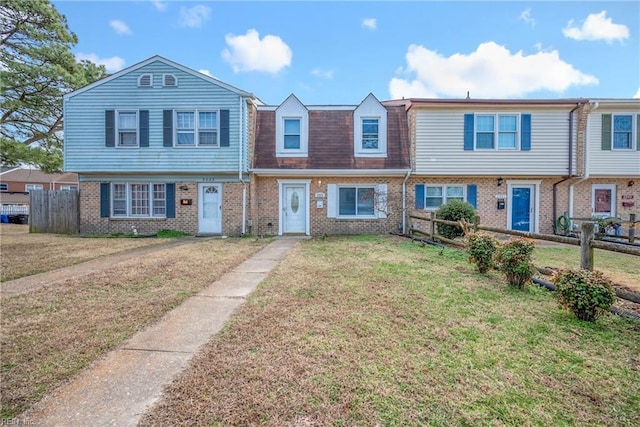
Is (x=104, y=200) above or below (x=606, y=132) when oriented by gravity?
below

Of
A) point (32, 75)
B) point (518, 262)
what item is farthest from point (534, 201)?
point (32, 75)

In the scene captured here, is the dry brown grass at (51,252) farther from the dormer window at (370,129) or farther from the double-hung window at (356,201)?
the dormer window at (370,129)

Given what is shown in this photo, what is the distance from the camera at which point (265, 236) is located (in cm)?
1347

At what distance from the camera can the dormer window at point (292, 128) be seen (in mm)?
13742

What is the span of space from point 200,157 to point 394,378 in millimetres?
12274

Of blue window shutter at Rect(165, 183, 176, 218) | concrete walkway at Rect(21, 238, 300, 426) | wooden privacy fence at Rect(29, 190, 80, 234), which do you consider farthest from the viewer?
wooden privacy fence at Rect(29, 190, 80, 234)

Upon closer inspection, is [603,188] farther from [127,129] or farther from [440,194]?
[127,129]

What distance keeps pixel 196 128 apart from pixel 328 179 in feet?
18.9

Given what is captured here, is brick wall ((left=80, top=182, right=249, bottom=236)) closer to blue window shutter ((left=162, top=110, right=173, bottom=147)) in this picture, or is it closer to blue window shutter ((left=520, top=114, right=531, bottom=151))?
blue window shutter ((left=162, top=110, right=173, bottom=147))

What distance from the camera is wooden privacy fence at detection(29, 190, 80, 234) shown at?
14.3 m

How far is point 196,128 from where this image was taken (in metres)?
13.2

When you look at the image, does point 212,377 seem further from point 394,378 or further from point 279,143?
point 279,143

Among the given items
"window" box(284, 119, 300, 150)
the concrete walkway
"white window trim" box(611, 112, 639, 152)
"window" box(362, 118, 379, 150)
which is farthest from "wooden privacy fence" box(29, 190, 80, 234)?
"white window trim" box(611, 112, 639, 152)

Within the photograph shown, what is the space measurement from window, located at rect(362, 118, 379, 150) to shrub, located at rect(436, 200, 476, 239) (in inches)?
176
